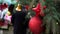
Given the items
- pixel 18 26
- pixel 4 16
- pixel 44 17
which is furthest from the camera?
pixel 4 16

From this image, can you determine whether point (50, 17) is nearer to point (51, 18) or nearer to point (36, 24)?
point (51, 18)

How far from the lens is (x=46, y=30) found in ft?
4.39

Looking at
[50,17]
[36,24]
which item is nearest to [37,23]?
[36,24]

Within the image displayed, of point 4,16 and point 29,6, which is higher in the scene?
point 29,6

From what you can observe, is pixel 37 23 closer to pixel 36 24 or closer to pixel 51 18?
pixel 36 24

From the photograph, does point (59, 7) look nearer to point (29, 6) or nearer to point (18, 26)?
point (29, 6)

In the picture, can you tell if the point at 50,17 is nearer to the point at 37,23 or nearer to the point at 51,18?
the point at 51,18

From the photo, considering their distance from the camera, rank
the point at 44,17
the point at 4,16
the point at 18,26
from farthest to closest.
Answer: the point at 4,16 < the point at 18,26 < the point at 44,17

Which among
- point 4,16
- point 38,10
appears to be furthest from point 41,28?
point 4,16

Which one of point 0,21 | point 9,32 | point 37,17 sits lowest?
point 9,32

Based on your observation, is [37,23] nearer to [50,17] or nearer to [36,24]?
[36,24]

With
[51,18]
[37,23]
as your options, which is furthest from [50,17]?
[37,23]

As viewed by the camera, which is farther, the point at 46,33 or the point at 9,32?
the point at 9,32

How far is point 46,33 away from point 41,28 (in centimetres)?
6
